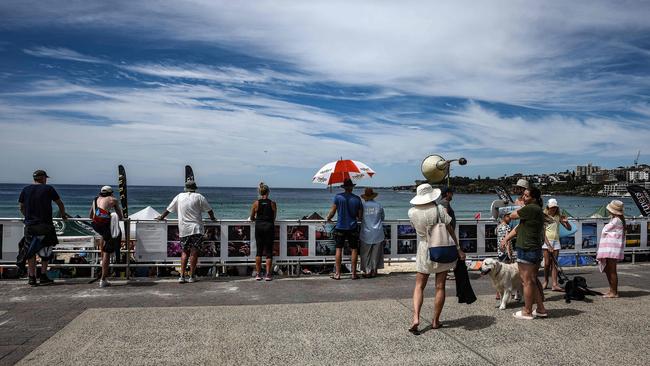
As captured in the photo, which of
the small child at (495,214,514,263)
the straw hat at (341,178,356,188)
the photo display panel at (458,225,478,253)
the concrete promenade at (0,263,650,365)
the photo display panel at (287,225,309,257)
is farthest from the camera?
the photo display panel at (458,225,478,253)

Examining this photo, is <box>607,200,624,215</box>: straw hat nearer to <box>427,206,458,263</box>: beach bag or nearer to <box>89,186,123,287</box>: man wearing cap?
<box>427,206,458,263</box>: beach bag

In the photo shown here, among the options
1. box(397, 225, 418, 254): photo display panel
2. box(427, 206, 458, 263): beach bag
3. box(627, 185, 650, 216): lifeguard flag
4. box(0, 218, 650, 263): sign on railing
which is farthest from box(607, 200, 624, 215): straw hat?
box(627, 185, 650, 216): lifeguard flag

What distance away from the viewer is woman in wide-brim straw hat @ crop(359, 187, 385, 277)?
9141 mm

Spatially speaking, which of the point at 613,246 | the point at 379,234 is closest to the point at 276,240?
the point at 379,234

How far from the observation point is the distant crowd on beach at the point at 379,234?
17.3 ft

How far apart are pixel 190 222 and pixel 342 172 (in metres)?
3.32

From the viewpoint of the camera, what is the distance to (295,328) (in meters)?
5.36

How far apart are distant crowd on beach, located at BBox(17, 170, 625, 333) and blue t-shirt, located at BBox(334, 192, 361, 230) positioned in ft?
0.06

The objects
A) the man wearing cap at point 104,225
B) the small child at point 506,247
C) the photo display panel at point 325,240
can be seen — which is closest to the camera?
the small child at point 506,247

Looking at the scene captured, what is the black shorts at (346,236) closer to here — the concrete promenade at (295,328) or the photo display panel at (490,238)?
the concrete promenade at (295,328)

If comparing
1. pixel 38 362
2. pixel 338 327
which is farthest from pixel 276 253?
pixel 38 362

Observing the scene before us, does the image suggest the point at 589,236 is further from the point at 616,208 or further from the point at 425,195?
the point at 425,195

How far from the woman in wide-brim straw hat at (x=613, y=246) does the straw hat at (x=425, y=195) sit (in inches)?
136

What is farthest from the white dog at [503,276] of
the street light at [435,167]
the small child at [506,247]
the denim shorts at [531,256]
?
the street light at [435,167]
